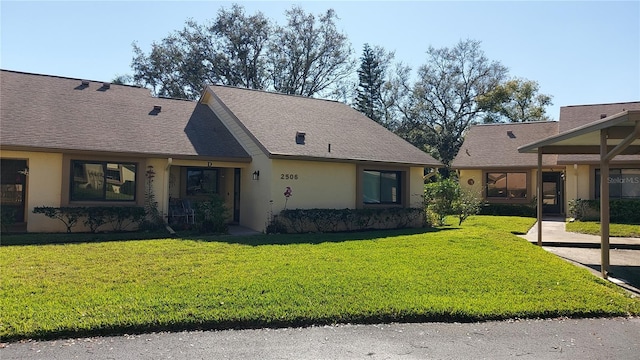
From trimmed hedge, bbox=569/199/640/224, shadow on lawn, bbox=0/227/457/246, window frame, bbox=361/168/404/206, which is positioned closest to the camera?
shadow on lawn, bbox=0/227/457/246

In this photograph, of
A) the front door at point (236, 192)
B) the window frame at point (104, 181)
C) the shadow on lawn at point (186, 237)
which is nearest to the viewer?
the shadow on lawn at point (186, 237)

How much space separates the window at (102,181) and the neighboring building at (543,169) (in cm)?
1682

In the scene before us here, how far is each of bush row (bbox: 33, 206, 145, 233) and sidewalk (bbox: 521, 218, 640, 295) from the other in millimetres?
11877

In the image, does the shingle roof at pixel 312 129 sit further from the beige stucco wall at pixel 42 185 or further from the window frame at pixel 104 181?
the beige stucco wall at pixel 42 185

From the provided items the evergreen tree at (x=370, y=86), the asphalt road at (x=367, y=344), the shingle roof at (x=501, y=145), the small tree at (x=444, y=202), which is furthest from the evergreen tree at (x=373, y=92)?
the asphalt road at (x=367, y=344)

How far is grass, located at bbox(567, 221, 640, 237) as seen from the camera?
46.8 feet

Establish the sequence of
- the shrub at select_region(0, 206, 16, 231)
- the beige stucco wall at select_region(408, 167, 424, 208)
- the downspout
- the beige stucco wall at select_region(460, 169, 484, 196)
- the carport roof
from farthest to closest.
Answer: the beige stucco wall at select_region(460, 169, 484, 196), the beige stucco wall at select_region(408, 167, 424, 208), the downspout, the shrub at select_region(0, 206, 16, 231), the carport roof

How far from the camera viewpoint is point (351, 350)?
4879 millimetres

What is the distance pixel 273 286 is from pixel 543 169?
19.5 metres

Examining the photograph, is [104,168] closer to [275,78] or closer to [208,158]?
[208,158]

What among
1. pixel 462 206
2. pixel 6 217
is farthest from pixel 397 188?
pixel 6 217

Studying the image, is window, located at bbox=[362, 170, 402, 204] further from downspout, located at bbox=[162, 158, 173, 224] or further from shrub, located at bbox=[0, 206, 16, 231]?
shrub, located at bbox=[0, 206, 16, 231]

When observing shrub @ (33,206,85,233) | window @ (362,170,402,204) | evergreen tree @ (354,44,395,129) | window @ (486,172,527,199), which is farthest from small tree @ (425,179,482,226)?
evergreen tree @ (354,44,395,129)

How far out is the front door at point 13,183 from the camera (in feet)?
43.9
